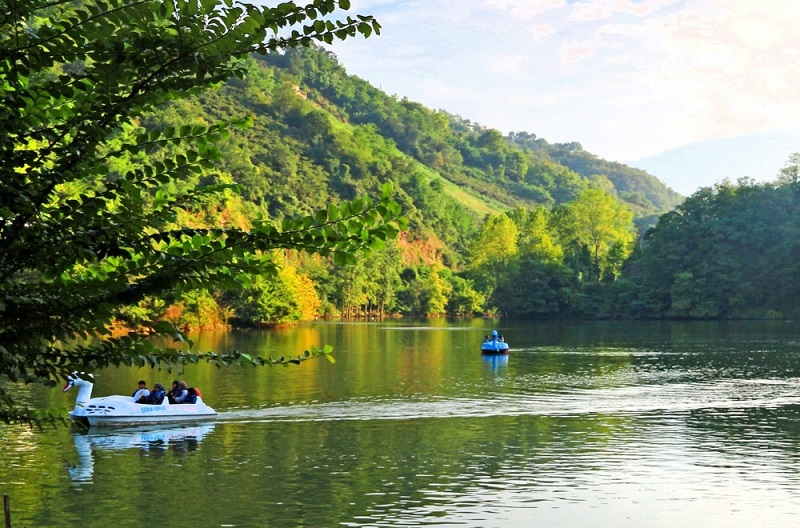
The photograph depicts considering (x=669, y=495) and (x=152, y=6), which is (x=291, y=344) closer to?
(x=669, y=495)

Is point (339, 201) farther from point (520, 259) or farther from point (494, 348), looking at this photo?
point (494, 348)

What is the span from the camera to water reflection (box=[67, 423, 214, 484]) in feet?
77.0

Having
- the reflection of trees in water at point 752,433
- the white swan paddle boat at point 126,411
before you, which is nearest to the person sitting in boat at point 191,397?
the white swan paddle boat at point 126,411

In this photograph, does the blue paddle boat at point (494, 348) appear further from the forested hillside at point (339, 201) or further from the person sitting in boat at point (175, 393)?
the forested hillside at point (339, 201)

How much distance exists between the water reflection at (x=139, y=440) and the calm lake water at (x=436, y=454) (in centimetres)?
9

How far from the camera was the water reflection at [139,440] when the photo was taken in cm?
2348

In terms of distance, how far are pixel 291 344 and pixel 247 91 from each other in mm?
112364

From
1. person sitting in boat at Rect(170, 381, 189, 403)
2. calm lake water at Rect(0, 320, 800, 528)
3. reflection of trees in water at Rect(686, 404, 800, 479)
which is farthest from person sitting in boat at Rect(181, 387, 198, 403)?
reflection of trees in water at Rect(686, 404, 800, 479)

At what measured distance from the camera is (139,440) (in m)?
25.9

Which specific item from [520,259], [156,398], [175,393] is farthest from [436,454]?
[520,259]

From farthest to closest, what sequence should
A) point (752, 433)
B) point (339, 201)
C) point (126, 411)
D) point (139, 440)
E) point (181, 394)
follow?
point (339, 201) → point (181, 394) → point (126, 411) → point (752, 433) → point (139, 440)

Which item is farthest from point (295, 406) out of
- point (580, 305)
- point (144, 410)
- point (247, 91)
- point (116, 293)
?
point (247, 91)

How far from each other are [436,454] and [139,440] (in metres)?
8.45

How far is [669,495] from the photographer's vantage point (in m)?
19.2
